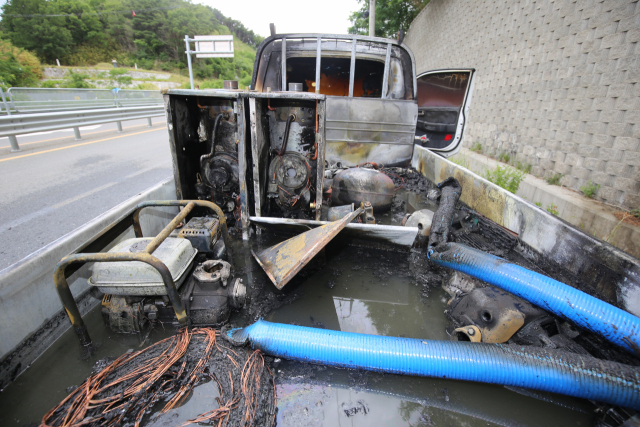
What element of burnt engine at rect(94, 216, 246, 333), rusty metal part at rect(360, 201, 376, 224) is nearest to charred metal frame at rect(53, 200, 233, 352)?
burnt engine at rect(94, 216, 246, 333)

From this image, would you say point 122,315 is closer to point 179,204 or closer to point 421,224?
point 179,204

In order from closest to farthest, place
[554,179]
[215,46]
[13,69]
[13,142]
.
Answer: [554,179]
[13,142]
[215,46]
[13,69]

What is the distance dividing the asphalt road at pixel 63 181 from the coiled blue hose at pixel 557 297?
161 inches

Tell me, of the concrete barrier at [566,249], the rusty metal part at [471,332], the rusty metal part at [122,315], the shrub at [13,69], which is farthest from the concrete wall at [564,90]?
the shrub at [13,69]

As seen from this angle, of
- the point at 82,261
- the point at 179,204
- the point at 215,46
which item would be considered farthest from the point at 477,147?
the point at 215,46

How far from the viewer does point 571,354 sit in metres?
1.69

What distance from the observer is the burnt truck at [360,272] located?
5.67 ft

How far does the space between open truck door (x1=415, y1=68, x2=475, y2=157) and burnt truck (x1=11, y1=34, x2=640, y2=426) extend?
1.73 metres

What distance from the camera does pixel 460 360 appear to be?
1.74 m

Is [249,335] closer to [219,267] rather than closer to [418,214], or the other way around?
[219,267]

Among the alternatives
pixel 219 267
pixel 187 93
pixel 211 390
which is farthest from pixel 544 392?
pixel 187 93

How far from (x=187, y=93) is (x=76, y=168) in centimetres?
436

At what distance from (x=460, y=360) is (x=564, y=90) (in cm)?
498

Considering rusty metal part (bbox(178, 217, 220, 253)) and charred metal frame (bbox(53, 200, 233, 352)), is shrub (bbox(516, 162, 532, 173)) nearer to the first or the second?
rusty metal part (bbox(178, 217, 220, 253))
